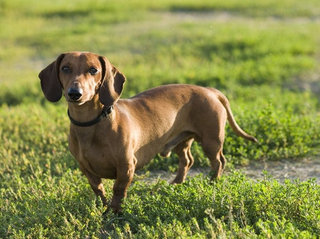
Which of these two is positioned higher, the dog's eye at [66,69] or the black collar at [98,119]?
the dog's eye at [66,69]

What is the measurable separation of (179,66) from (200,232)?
8.13 meters

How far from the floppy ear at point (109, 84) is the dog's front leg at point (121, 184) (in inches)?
22.8

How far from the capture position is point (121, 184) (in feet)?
15.0

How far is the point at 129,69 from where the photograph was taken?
37.4ft

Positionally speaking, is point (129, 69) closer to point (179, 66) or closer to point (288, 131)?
point (179, 66)

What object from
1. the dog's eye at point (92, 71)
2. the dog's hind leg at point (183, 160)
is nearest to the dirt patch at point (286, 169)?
the dog's hind leg at point (183, 160)

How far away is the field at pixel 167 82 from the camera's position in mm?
4297

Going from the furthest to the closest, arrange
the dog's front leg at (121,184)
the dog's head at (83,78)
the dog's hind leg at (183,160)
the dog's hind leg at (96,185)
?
the dog's hind leg at (183,160)
the dog's hind leg at (96,185)
the dog's front leg at (121,184)
the dog's head at (83,78)

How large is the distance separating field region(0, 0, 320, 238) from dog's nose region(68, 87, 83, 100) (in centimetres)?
92

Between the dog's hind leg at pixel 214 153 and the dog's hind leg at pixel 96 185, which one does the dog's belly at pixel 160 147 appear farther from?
the dog's hind leg at pixel 96 185

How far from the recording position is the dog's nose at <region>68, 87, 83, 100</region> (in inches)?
156

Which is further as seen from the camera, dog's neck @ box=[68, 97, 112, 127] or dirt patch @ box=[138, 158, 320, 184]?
dirt patch @ box=[138, 158, 320, 184]

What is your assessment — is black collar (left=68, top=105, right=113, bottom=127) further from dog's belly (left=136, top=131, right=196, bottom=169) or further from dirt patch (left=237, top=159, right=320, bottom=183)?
dirt patch (left=237, top=159, right=320, bottom=183)

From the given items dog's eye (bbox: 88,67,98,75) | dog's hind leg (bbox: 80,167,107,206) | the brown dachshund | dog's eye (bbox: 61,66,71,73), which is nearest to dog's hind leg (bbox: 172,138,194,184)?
the brown dachshund
